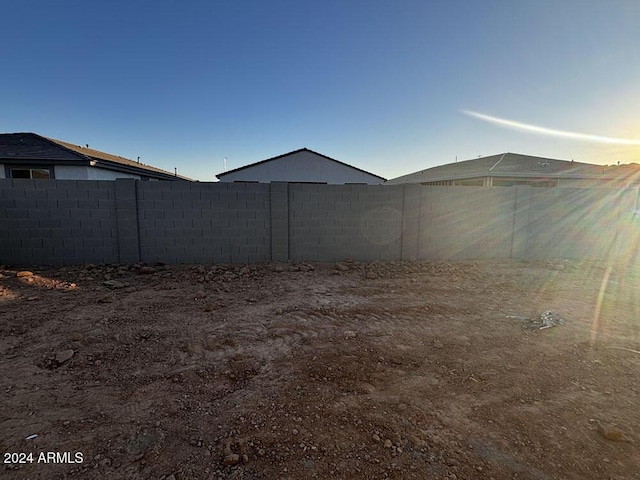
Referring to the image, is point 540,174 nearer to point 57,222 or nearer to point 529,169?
point 529,169

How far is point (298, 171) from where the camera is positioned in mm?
17281

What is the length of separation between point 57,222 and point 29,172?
682cm

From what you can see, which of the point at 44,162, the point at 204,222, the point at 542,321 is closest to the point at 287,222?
the point at 204,222

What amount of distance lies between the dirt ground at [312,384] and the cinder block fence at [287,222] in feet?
4.93

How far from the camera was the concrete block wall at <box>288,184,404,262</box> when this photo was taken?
764 cm

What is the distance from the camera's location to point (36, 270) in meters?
6.48

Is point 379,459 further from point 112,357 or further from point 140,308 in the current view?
point 140,308

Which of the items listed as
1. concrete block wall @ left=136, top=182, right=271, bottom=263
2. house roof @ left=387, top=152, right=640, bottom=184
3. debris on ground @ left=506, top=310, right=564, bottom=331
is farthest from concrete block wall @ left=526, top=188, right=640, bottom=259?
concrete block wall @ left=136, top=182, right=271, bottom=263

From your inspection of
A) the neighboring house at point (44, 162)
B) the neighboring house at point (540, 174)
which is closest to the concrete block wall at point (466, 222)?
the neighboring house at point (540, 174)

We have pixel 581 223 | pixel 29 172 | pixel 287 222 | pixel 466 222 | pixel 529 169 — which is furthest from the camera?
pixel 529 169

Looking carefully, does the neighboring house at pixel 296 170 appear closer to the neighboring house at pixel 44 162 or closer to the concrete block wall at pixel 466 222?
the neighboring house at pixel 44 162

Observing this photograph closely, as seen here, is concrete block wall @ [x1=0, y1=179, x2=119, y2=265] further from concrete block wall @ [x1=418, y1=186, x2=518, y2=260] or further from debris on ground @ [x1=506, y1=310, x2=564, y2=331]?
debris on ground @ [x1=506, y1=310, x2=564, y2=331]

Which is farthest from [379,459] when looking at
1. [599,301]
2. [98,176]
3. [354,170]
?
[354,170]

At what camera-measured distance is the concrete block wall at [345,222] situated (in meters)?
7.64
